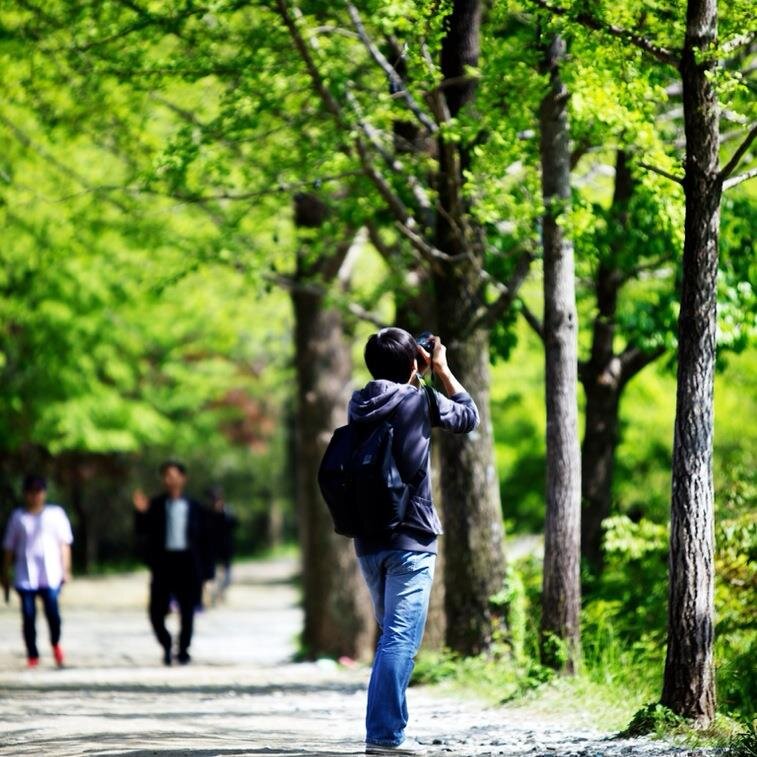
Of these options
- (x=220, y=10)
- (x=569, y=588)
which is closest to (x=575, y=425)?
(x=569, y=588)

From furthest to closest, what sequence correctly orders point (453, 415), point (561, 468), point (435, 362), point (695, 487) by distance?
point (561, 468), point (695, 487), point (435, 362), point (453, 415)

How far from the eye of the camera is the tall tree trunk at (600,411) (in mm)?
13188

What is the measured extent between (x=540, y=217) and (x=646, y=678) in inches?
137

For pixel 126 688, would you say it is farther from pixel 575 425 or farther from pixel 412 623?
pixel 412 623

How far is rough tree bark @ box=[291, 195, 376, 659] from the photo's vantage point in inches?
676

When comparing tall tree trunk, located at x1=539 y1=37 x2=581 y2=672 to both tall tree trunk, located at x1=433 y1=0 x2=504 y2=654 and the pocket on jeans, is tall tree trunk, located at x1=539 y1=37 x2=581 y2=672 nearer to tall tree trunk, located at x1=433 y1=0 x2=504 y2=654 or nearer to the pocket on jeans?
tall tree trunk, located at x1=433 y1=0 x2=504 y2=654

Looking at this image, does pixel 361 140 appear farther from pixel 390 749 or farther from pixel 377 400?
pixel 390 749

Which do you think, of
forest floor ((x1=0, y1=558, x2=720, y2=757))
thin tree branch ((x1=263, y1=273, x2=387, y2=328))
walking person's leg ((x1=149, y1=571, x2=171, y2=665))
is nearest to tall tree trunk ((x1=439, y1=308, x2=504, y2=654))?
forest floor ((x1=0, y1=558, x2=720, y2=757))

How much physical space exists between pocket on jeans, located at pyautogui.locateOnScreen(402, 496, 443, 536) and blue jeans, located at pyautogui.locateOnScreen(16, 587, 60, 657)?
861 cm

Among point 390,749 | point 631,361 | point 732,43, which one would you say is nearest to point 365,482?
point 390,749

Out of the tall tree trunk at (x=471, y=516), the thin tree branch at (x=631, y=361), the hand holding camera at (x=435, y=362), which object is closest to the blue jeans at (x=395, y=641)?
the hand holding camera at (x=435, y=362)

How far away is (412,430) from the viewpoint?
648 centimetres

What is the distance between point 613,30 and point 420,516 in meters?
3.30

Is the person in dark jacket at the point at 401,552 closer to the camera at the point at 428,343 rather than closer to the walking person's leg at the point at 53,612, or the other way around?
the camera at the point at 428,343
